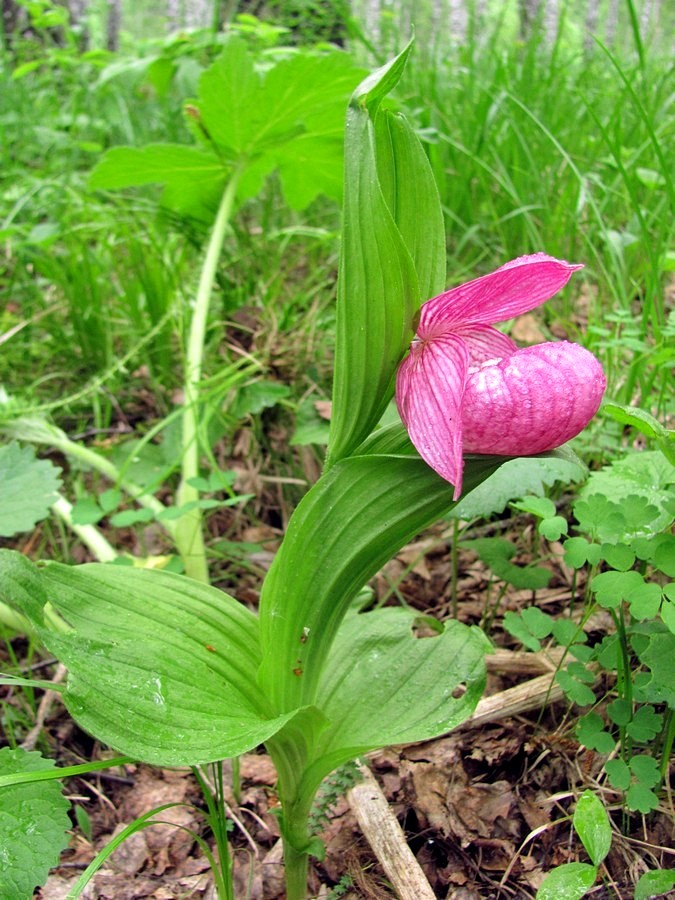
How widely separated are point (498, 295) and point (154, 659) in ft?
2.05

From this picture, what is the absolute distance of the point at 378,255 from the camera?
2.64ft

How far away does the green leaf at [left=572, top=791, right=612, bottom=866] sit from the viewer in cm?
94

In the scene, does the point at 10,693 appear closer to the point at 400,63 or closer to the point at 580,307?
the point at 400,63

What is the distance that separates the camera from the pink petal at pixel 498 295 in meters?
0.83

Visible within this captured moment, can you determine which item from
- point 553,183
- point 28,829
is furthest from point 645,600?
point 553,183

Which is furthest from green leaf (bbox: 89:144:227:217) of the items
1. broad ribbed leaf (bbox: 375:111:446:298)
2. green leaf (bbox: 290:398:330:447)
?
broad ribbed leaf (bbox: 375:111:446:298)

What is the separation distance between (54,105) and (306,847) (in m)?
3.79

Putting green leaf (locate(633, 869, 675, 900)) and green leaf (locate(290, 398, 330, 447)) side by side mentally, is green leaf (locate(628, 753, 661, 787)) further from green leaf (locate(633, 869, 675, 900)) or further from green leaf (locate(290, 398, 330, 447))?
green leaf (locate(290, 398, 330, 447))

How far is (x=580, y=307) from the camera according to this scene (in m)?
2.47

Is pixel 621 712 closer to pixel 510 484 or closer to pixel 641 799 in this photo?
pixel 641 799

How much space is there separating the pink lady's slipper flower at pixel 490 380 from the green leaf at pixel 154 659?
0.40 m

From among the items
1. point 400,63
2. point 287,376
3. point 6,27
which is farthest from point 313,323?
point 6,27

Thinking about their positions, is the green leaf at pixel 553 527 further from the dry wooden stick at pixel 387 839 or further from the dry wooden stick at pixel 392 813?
the dry wooden stick at pixel 387 839

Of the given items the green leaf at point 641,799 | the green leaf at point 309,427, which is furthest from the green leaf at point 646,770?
the green leaf at point 309,427
